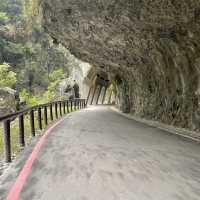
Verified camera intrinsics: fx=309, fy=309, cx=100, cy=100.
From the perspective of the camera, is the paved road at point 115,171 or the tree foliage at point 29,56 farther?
the tree foliage at point 29,56

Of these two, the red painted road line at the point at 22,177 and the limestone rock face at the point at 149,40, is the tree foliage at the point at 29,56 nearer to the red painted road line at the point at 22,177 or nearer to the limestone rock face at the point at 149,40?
the limestone rock face at the point at 149,40

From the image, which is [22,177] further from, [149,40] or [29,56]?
[29,56]

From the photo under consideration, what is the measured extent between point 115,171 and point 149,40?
9.65 metres

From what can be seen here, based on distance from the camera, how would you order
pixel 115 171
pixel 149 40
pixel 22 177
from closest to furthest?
1. pixel 22 177
2. pixel 115 171
3. pixel 149 40

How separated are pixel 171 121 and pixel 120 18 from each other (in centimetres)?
515

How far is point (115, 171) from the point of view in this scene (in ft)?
18.4

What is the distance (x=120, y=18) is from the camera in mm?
13070

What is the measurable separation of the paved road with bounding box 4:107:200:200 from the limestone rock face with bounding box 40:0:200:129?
4.03 meters

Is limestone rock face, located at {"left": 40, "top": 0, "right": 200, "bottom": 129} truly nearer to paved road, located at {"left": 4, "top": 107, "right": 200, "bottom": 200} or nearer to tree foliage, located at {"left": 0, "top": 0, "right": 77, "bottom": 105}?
paved road, located at {"left": 4, "top": 107, "right": 200, "bottom": 200}

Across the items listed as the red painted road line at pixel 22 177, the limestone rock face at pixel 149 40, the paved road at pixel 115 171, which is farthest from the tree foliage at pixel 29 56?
the red painted road line at pixel 22 177

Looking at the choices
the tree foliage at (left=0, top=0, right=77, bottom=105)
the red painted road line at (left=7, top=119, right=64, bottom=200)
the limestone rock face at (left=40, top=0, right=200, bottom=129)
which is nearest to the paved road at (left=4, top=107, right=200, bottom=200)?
the red painted road line at (left=7, top=119, right=64, bottom=200)

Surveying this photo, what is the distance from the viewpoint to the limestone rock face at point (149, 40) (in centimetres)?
1087

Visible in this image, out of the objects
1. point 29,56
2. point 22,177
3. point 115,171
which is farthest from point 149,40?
point 29,56

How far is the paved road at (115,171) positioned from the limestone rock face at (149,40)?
4.03 metres
